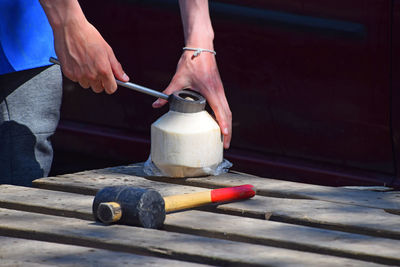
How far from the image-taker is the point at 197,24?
2.76 metres

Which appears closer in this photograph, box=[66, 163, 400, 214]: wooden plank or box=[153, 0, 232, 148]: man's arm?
box=[66, 163, 400, 214]: wooden plank

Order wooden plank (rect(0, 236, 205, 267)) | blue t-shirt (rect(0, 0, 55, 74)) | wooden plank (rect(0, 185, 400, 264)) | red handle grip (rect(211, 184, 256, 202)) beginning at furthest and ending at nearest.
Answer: blue t-shirt (rect(0, 0, 55, 74)) < red handle grip (rect(211, 184, 256, 202)) < wooden plank (rect(0, 185, 400, 264)) < wooden plank (rect(0, 236, 205, 267))

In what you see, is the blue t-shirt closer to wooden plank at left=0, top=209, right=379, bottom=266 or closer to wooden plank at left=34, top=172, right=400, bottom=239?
wooden plank at left=34, top=172, right=400, bottom=239

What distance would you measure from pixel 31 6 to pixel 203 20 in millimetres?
549

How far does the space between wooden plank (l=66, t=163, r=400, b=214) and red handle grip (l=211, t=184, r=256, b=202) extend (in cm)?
10

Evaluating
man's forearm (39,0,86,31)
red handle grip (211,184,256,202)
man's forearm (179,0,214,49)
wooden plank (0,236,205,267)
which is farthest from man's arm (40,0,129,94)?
wooden plank (0,236,205,267)

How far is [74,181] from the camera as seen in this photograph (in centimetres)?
245

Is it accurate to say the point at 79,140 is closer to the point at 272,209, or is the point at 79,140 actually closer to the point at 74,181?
the point at 74,181

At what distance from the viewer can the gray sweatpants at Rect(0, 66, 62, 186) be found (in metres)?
2.86

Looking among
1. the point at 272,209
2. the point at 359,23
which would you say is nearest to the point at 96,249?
the point at 272,209

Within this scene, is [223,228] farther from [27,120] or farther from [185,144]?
[27,120]

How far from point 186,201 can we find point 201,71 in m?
0.66

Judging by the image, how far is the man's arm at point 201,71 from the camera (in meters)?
2.66

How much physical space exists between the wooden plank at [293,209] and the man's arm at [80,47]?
27 centimetres
